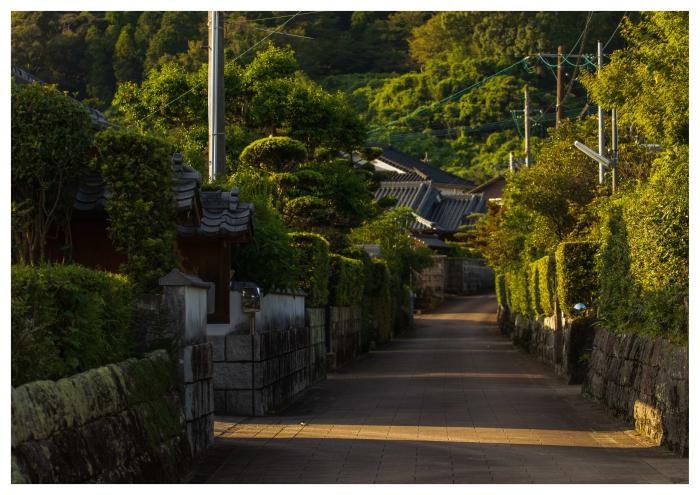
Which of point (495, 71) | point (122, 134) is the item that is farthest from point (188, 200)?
point (495, 71)

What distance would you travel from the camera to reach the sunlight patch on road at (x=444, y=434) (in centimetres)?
1542

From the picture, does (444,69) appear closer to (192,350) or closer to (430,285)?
(430,285)

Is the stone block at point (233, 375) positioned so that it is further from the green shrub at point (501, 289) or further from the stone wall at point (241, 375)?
the green shrub at point (501, 289)

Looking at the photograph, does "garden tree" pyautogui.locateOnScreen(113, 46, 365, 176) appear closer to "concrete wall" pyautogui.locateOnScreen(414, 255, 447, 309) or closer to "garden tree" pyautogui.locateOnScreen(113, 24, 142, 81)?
"garden tree" pyautogui.locateOnScreen(113, 24, 142, 81)

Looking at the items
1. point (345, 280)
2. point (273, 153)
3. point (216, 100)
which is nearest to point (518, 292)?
point (345, 280)

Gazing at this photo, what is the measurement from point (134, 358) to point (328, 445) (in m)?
3.69

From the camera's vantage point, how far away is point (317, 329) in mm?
29359

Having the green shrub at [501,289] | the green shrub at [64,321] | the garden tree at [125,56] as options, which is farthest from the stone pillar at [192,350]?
the green shrub at [501,289]

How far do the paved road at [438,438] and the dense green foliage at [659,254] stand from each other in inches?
67.0

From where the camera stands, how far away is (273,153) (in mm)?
30875

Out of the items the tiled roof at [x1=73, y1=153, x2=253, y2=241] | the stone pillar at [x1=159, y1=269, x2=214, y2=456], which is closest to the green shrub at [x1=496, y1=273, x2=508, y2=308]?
the tiled roof at [x1=73, y1=153, x2=253, y2=241]

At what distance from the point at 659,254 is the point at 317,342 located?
14.0 m

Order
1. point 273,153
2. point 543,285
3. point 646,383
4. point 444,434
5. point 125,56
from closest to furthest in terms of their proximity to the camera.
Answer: point 444,434
point 646,383
point 273,153
point 543,285
point 125,56

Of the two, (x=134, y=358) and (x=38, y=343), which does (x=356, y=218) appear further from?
(x=38, y=343)
